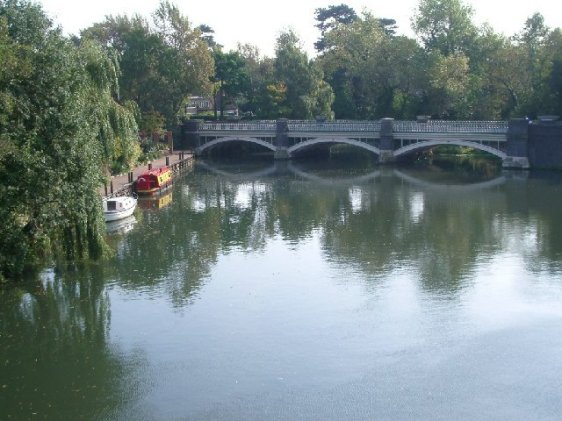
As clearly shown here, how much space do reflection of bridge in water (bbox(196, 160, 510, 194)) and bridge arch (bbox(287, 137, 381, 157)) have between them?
2.12 metres

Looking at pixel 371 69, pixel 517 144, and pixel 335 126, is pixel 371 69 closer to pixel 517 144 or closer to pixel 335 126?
pixel 335 126

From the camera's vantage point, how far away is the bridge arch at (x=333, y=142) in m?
64.6

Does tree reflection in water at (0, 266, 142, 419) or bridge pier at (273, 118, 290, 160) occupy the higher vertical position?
bridge pier at (273, 118, 290, 160)

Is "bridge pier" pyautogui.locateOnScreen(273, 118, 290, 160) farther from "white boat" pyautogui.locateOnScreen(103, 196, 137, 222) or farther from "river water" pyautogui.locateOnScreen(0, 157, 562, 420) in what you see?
"white boat" pyautogui.locateOnScreen(103, 196, 137, 222)

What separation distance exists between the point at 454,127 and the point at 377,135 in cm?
779

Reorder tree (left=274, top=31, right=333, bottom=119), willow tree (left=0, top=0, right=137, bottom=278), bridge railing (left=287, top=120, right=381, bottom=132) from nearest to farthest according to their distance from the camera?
willow tree (left=0, top=0, right=137, bottom=278)
bridge railing (left=287, top=120, right=381, bottom=132)
tree (left=274, top=31, right=333, bottom=119)

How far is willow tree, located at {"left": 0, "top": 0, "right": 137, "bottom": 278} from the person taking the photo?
22.7 meters

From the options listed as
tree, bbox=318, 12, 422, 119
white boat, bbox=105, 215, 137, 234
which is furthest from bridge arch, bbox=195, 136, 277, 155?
white boat, bbox=105, 215, 137, 234

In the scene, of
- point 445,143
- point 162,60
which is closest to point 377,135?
point 445,143

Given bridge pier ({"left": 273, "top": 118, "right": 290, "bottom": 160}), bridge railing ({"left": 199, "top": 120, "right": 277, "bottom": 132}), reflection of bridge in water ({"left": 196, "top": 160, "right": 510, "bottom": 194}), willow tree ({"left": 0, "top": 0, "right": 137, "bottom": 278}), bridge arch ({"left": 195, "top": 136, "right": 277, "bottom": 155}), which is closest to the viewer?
willow tree ({"left": 0, "top": 0, "right": 137, "bottom": 278})

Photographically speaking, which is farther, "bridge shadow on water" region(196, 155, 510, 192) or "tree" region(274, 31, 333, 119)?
"tree" region(274, 31, 333, 119)

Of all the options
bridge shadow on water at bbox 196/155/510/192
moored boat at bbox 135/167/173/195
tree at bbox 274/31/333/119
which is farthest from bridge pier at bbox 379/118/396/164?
moored boat at bbox 135/167/173/195

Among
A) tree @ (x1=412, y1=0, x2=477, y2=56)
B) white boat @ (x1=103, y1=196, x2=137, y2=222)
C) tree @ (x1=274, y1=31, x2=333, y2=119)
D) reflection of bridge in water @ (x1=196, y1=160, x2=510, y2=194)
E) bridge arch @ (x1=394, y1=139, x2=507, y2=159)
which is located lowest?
reflection of bridge in water @ (x1=196, y1=160, x2=510, y2=194)

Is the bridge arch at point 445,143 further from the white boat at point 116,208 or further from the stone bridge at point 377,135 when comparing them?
the white boat at point 116,208
